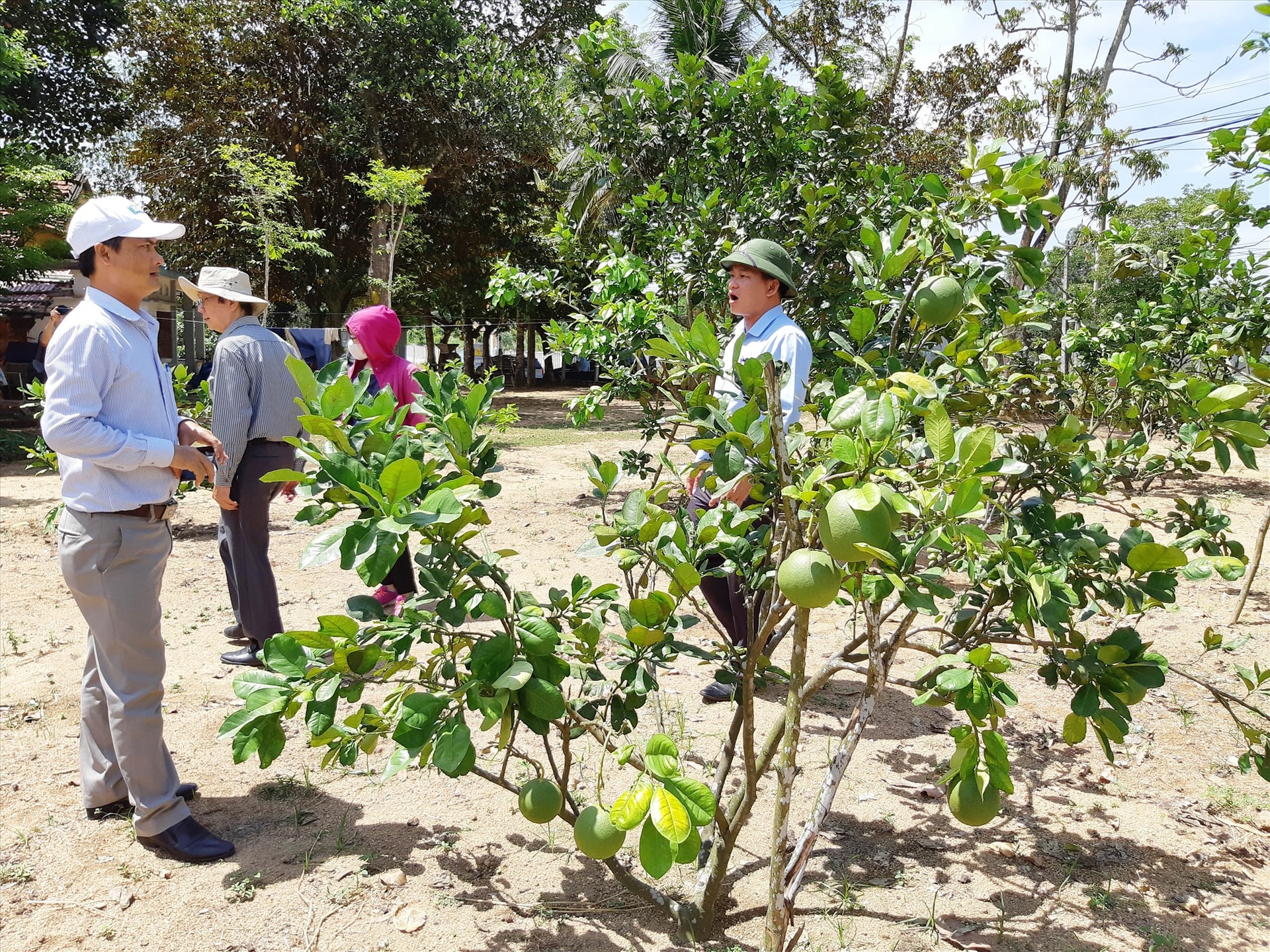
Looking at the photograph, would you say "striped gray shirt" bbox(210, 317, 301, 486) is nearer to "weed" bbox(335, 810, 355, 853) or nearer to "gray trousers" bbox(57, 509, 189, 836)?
"gray trousers" bbox(57, 509, 189, 836)

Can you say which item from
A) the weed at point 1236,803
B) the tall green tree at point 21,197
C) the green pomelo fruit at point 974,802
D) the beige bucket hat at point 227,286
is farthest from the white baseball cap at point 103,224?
the tall green tree at point 21,197

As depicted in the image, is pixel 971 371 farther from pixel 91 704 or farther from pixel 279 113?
pixel 279 113

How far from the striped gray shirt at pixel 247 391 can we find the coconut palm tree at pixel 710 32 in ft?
41.1

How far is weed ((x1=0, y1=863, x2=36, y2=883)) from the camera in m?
2.35

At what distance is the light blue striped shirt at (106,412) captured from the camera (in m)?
2.27

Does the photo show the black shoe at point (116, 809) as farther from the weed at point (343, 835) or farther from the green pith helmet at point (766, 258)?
the green pith helmet at point (766, 258)

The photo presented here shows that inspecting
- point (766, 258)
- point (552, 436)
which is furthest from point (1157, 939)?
point (552, 436)

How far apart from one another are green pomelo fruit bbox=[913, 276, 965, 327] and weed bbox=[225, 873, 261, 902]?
7.34 feet

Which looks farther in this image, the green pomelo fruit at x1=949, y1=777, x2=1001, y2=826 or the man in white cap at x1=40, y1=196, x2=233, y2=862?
the man in white cap at x1=40, y1=196, x2=233, y2=862

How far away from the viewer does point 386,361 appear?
4457 mm

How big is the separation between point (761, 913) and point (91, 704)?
2032 mm

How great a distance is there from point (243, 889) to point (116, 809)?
0.70 m

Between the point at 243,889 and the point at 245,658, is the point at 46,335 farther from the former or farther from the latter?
the point at 243,889

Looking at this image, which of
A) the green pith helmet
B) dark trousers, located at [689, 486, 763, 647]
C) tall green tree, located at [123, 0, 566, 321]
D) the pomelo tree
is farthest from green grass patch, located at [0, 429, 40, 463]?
the pomelo tree
